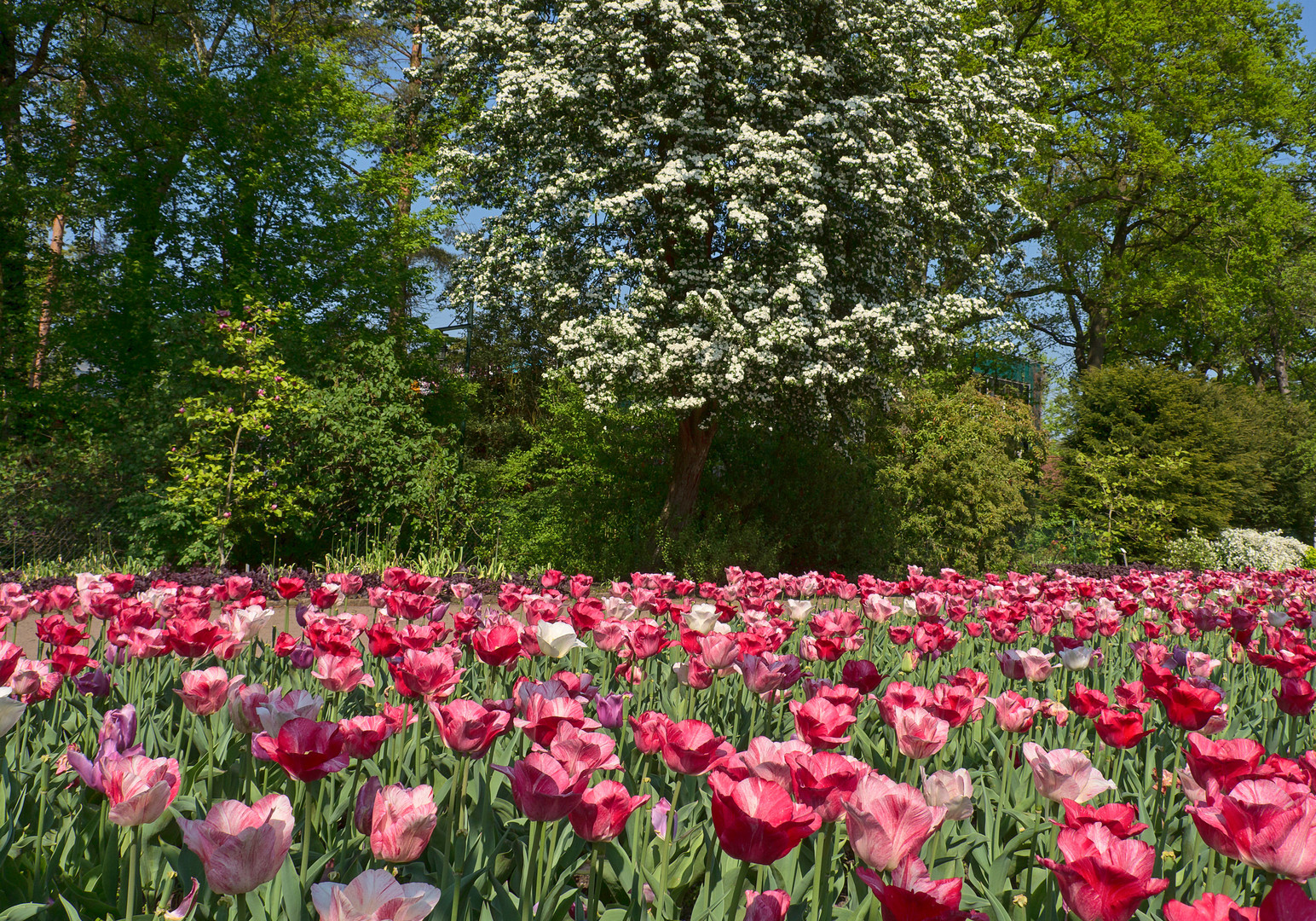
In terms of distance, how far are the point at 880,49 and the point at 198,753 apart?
→ 9838 mm

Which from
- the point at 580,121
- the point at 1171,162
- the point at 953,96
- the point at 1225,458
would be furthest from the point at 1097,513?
the point at 580,121

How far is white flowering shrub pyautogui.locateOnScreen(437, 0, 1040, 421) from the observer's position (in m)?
8.70

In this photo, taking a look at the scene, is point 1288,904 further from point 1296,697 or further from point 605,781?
point 1296,697

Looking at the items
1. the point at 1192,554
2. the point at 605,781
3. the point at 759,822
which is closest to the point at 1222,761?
the point at 759,822

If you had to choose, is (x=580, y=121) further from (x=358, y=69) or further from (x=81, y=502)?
(x=358, y=69)

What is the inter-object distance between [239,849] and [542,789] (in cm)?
45

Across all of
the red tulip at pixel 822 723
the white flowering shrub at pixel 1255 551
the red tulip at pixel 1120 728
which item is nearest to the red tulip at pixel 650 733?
the red tulip at pixel 822 723

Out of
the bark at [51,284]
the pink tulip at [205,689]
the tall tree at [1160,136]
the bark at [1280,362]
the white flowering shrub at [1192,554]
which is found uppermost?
the tall tree at [1160,136]

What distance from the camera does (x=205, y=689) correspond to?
206cm

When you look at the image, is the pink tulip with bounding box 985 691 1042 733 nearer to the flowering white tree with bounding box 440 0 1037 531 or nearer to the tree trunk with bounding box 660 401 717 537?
the flowering white tree with bounding box 440 0 1037 531

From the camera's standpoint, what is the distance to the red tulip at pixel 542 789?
4.41 feet

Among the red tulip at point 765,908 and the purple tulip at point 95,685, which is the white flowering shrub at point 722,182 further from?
the red tulip at point 765,908

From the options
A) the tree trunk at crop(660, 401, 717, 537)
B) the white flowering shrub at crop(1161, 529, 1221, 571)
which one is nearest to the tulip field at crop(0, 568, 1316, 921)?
the tree trunk at crop(660, 401, 717, 537)

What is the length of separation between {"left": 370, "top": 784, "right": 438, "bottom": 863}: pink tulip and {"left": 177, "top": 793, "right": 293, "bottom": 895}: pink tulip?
7.3 inches
